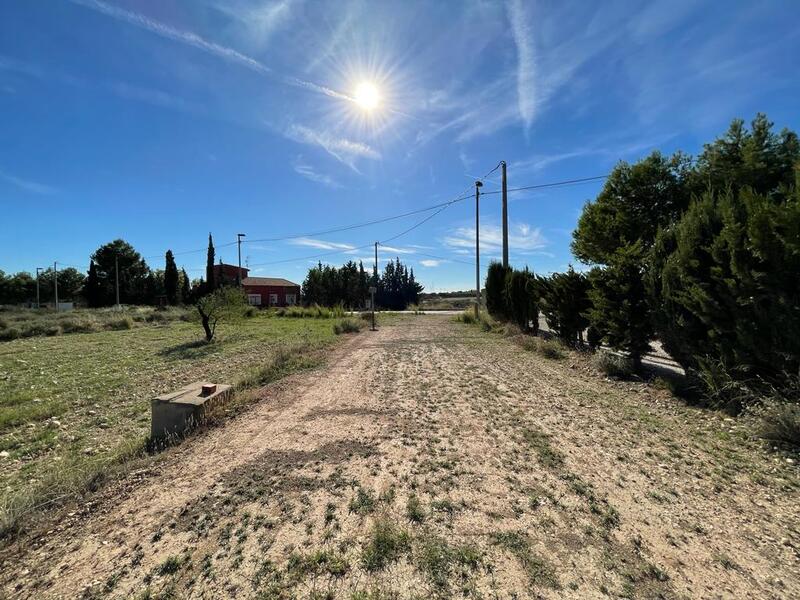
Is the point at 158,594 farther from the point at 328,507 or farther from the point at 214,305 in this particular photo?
the point at 214,305

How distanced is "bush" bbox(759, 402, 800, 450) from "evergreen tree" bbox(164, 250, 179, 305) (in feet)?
196

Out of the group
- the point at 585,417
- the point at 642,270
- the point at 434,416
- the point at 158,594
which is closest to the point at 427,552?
the point at 158,594

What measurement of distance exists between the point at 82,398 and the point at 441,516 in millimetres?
7361

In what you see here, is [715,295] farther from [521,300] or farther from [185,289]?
[185,289]

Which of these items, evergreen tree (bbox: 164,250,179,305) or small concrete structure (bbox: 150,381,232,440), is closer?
small concrete structure (bbox: 150,381,232,440)

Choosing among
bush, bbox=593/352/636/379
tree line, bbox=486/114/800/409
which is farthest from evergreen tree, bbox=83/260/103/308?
bush, bbox=593/352/636/379

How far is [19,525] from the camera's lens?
2711 millimetres

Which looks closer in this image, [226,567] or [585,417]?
[226,567]

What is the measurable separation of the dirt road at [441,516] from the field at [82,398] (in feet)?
3.00

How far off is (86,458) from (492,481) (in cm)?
453

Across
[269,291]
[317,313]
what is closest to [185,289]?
[269,291]

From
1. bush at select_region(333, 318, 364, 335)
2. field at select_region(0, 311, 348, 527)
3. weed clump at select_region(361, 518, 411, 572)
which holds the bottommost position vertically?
field at select_region(0, 311, 348, 527)

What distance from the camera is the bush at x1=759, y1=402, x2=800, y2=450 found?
3551mm

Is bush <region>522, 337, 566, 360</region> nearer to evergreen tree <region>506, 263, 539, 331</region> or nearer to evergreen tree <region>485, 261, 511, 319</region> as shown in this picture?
evergreen tree <region>506, 263, 539, 331</region>
